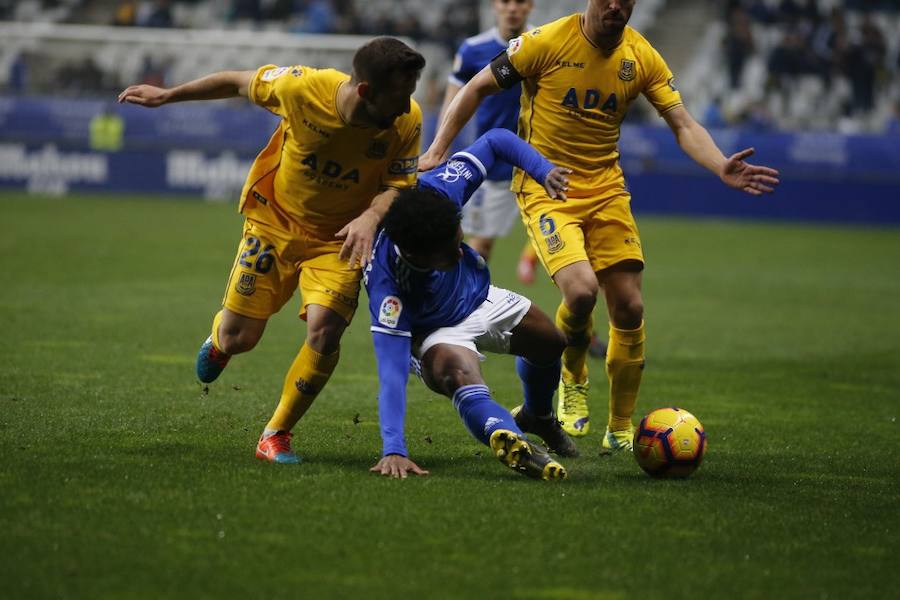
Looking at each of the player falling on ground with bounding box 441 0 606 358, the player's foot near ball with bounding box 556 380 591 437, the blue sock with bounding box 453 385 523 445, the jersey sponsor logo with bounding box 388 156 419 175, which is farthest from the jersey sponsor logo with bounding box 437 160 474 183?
the player falling on ground with bounding box 441 0 606 358

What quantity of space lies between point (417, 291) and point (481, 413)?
645 mm

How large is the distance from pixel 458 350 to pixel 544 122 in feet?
5.89

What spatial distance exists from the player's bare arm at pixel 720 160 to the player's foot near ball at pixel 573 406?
1.49 m

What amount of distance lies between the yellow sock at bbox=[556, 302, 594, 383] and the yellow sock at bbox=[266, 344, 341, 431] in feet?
4.90

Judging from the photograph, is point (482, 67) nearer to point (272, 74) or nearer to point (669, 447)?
point (272, 74)

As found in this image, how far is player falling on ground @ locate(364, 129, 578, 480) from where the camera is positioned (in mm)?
5586

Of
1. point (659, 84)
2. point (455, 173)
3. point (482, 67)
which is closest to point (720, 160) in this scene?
point (659, 84)

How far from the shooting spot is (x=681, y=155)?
24750 millimetres

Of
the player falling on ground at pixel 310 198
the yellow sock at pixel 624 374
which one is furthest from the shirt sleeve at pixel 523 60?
the yellow sock at pixel 624 374

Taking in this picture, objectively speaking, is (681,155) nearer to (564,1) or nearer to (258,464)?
(564,1)

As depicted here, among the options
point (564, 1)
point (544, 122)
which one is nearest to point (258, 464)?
point (544, 122)

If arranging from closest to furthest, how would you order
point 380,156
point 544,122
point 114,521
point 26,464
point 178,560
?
point 178,560
point 114,521
point 26,464
point 380,156
point 544,122

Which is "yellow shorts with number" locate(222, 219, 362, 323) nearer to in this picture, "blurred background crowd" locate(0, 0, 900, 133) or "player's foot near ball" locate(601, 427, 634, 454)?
"player's foot near ball" locate(601, 427, 634, 454)

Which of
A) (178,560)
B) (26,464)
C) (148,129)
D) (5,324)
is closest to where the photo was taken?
(178,560)
